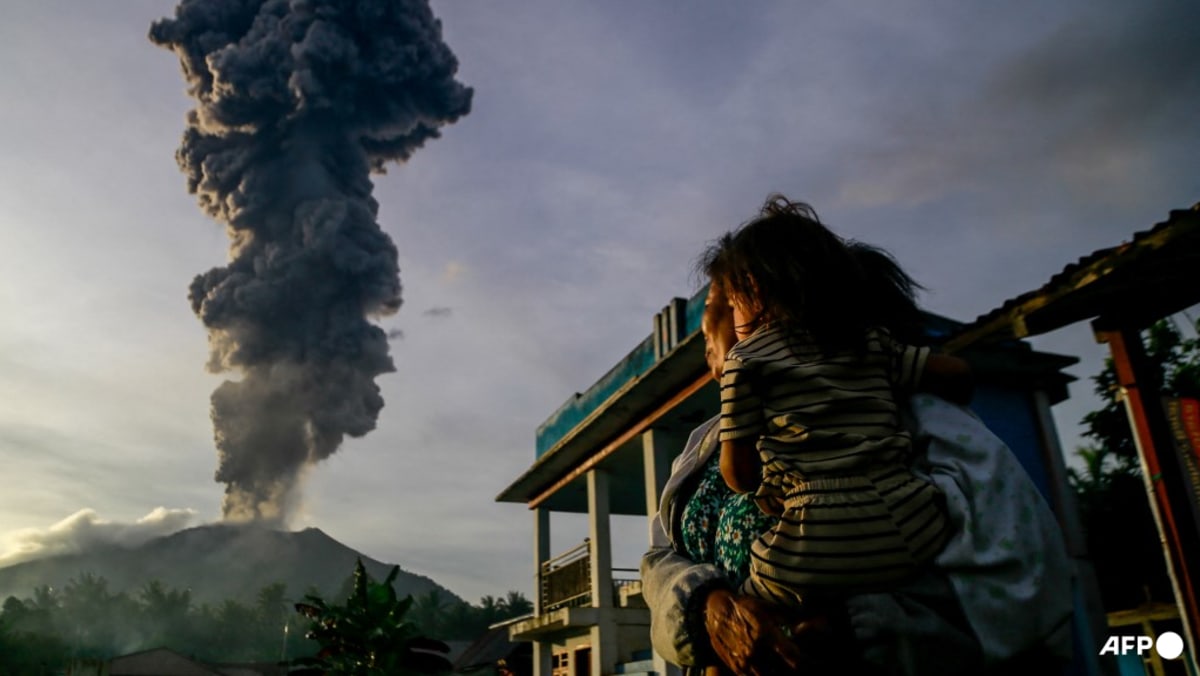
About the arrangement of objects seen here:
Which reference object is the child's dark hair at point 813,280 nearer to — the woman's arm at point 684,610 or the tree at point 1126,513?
the woman's arm at point 684,610

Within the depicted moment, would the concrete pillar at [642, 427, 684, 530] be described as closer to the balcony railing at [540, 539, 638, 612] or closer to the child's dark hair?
the balcony railing at [540, 539, 638, 612]

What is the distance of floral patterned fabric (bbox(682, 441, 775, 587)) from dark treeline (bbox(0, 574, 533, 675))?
74623 mm

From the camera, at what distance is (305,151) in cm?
7688

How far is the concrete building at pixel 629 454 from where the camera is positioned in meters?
8.14

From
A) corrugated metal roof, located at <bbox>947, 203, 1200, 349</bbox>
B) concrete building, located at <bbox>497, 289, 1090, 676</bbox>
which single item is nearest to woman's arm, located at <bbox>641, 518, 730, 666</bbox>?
corrugated metal roof, located at <bbox>947, 203, 1200, 349</bbox>

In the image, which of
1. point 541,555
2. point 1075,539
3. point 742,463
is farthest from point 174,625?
point 742,463

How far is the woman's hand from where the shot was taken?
108 centimetres

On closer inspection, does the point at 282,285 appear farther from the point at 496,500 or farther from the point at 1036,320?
the point at 1036,320

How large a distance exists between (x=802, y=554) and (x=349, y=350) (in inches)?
3351

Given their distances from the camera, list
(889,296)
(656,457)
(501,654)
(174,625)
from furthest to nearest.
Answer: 1. (174,625)
2. (501,654)
3. (656,457)
4. (889,296)

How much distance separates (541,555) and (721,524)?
17.0m

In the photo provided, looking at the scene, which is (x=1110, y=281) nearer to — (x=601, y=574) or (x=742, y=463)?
(x=742, y=463)

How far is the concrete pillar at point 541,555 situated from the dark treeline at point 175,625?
56.8 meters

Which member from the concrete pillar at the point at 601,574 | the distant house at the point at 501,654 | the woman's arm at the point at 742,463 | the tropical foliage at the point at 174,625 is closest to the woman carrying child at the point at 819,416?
the woman's arm at the point at 742,463
